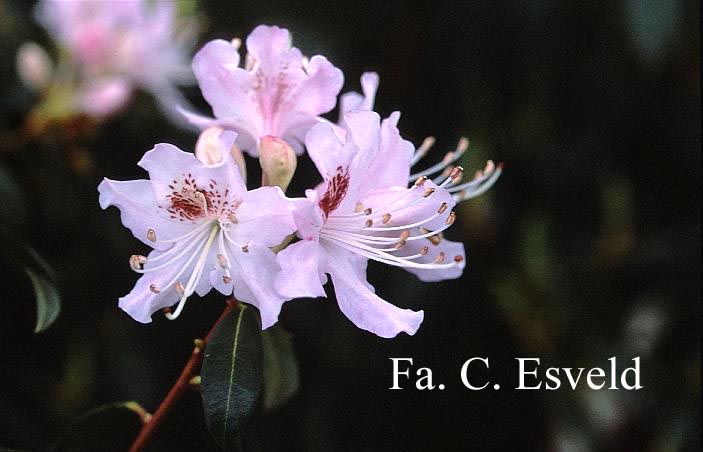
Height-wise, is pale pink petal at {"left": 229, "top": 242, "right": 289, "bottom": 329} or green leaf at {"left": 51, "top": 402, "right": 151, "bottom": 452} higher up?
pale pink petal at {"left": 229, "top": 242, "right": 289, "bottom": 329}

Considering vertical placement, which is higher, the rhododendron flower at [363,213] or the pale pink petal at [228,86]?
the pale pink petal at [228,86]

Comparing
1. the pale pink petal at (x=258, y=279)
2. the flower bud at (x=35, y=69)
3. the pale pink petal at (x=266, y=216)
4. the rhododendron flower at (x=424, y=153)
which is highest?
the flower bud at (x=35, y=69)

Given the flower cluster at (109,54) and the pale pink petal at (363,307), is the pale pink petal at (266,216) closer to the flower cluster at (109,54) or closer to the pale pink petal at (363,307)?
the pale pink petal at (363,307)

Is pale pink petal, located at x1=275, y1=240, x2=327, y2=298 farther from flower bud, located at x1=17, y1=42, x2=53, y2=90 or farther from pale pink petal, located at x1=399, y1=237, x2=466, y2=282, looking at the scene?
flower bud, located at x1=17, y1=42, x2=53, y2=90

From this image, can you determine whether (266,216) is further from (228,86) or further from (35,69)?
(35,69)

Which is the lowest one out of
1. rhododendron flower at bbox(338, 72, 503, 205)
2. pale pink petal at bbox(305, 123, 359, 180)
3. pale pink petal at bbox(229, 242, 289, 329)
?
pale pink petal at bbox(229, 242, 289, 329)

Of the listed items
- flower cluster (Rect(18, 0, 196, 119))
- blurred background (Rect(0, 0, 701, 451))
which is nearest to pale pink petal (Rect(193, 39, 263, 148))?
Answer: blurred background (Rect(0, 0, 701, 451))

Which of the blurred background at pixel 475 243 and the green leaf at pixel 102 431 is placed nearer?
the green leaf at pixel 102 431

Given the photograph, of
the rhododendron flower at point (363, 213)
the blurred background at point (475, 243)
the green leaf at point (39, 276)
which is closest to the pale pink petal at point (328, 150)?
the rhododendron flower at point (363, 213)
